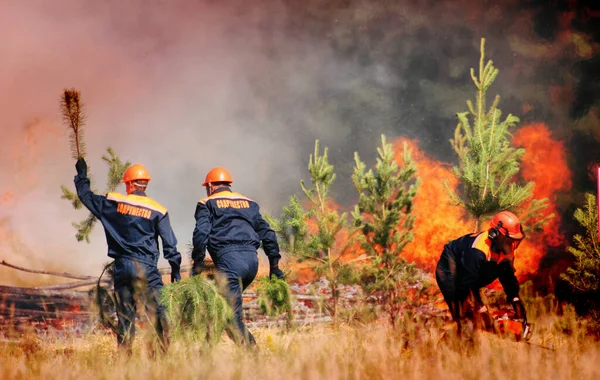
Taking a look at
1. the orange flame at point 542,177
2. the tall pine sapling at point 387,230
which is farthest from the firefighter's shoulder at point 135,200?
the orange flame at point 542,177

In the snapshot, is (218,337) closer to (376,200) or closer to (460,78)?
(376,200)

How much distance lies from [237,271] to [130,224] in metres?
1.14

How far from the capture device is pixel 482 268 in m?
5.64

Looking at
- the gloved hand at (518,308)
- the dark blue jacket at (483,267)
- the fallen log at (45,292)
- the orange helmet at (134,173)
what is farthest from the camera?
the fallen log at (45,292)

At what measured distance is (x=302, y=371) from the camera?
13.7ft

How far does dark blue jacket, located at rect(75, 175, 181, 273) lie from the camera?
6.03 meters

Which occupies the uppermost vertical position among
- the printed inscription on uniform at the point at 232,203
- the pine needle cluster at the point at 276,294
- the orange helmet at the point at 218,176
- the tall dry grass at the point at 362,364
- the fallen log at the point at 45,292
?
the orange helmet at the point at 218,176

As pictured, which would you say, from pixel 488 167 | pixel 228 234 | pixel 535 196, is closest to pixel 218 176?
pixel 228 234

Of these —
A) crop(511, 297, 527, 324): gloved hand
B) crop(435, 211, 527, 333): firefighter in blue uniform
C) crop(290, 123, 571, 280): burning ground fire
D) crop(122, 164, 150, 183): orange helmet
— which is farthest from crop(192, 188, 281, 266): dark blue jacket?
crop(290, 123, 571, 280): burning ground fire

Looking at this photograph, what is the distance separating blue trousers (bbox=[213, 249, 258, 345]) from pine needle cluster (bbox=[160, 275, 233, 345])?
2.20ft

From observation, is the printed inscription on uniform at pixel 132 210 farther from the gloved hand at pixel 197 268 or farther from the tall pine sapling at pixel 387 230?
the tall pine sapling at pixel 387 230

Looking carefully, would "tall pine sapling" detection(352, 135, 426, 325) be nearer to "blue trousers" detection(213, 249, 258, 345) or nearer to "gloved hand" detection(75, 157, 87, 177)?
"blue trousers" detection(213, 249, 258, 345)

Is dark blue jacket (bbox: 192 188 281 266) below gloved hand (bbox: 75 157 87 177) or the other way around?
below

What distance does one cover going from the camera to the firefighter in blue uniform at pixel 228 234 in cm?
613
